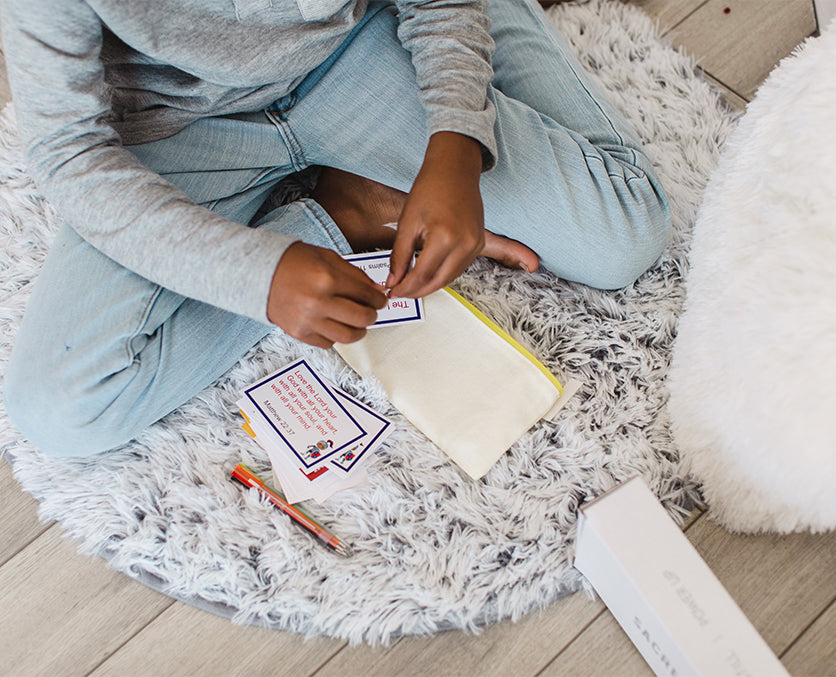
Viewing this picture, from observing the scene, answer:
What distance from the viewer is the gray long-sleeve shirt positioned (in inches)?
30.7

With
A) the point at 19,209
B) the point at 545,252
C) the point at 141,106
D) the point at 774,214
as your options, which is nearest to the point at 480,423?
the point at 545,252

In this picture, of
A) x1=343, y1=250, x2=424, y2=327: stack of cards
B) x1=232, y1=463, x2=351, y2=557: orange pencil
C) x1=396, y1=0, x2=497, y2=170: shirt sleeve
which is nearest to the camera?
x1=396, y1=0, x2=497, y2=170: shirt sleeve

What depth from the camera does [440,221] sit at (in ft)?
2.68

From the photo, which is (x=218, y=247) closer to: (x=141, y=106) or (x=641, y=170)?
(x=141, y=106)

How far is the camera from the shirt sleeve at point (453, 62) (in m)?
0.88

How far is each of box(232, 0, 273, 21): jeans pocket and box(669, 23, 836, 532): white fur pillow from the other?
2.39 ft

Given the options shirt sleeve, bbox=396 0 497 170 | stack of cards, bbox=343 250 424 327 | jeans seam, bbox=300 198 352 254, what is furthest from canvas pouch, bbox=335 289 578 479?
shirt sleeve, bbox=396 0 497 170

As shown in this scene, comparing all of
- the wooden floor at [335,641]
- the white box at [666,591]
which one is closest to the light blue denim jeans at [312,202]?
the wooden floor at [335,641]

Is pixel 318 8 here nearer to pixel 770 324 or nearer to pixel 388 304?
pixel 388 304

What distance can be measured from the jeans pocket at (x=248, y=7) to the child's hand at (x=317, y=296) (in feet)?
1.04

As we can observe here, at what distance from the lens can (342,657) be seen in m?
0.94

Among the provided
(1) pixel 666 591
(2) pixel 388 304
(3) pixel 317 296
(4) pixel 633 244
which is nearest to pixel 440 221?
(3) pixel 317 296

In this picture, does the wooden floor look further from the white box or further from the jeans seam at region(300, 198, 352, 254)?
the jeans seam at region(300, 198, 352, 254)

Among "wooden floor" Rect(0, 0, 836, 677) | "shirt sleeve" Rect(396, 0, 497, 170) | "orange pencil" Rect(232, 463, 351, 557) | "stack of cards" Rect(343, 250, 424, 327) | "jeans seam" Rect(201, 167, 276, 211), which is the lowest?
"wooden floor" Rect(0, 0, 836, 677)
